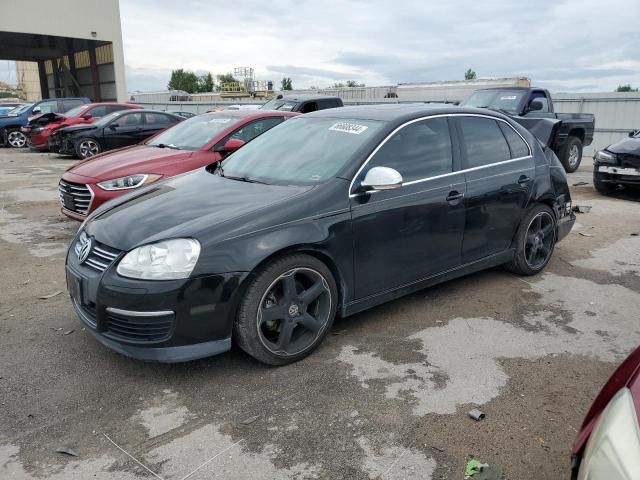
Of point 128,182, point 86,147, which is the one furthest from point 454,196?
point 86,147

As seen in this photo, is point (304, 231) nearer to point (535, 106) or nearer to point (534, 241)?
point (534, 241)

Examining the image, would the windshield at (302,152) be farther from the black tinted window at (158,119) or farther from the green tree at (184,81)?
the green tree at (184,81)

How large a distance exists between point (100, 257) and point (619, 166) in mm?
8960

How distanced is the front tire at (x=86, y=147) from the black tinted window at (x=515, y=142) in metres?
11.5

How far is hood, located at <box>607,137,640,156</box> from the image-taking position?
9203 mm

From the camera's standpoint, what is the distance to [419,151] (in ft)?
13.8

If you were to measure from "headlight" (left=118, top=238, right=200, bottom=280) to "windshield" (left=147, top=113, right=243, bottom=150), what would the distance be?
12.8 feet

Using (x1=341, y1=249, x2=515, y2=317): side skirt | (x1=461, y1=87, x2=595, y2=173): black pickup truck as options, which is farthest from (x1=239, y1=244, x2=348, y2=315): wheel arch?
(x1=461, y1=87, x2=595, y2=173): black pickup truck

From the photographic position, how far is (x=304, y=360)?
3.60 meters

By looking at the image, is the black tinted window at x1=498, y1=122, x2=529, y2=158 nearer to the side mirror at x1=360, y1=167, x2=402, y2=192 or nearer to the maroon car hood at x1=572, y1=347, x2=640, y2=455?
the side mirror at x1=360, y1=167, x2=402, y2=192

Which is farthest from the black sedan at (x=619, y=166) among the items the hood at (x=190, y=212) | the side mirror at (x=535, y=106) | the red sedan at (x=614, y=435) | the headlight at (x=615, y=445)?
the headlight at (x=615, y=445)

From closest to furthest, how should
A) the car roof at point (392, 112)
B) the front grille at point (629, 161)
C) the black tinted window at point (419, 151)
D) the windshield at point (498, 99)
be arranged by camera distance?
the black tinted window at point (419, 151)
the car roof at point (392, 112)
the front grille at point (629, 161)
the windshield at point (498, 99)

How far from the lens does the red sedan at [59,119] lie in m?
15.9

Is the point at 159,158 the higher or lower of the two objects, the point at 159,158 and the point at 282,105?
the lower
